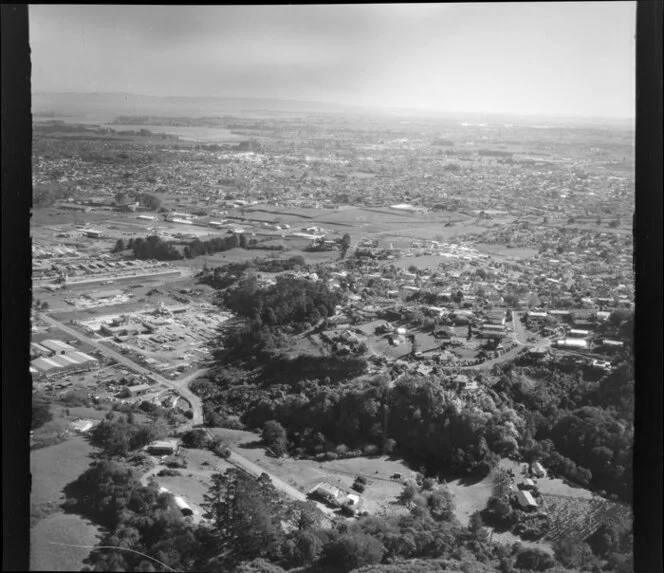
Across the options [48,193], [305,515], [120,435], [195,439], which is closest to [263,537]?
[305,515]

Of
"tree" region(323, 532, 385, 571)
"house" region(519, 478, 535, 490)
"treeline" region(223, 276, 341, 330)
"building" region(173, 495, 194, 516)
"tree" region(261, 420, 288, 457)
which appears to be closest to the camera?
"tree" region(323, 532, 385, 571)

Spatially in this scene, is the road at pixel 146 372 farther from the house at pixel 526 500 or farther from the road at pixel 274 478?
the house at pixel 526 500

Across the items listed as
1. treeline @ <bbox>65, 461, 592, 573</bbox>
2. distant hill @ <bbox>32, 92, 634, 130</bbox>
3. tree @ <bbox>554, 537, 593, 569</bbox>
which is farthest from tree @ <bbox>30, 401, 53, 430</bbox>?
tree @ <bbox>554, 537, 593, 569</bbox>

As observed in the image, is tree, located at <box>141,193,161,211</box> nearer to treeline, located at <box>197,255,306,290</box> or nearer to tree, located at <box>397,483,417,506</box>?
treeline, located at <box>197,255,306,290</box>

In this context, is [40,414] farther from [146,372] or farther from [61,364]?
[146,372]
